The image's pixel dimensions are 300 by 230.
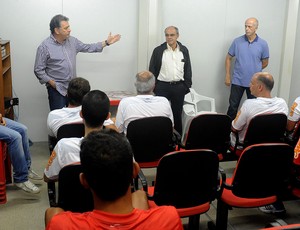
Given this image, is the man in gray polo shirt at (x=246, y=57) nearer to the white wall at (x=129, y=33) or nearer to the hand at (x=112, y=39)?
the white wall at (x=129, y=33)

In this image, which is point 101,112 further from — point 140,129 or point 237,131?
point 237,131

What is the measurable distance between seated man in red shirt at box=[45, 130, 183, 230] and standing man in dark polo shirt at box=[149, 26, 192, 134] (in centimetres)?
368

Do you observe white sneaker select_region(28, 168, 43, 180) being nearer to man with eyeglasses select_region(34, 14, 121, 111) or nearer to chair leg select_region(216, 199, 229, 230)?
man with eyeglasses select_region(34, 14, 121, 111)

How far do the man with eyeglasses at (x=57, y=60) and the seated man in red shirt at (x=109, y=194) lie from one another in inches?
127

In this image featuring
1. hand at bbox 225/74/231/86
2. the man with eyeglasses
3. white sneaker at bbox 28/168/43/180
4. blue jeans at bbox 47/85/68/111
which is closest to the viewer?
white sneaker at bbox 28/168/43/180

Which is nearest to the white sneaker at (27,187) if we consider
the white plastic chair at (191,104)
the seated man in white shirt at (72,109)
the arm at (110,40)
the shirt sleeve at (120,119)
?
the seated man in white shirt at (72,109)

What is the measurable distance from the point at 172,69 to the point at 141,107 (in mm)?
1775

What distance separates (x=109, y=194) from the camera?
1232 mm

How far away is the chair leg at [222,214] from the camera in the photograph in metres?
2.51

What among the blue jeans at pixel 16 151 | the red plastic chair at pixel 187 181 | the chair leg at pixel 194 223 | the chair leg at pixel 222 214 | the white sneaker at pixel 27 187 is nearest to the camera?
the red plastic chair at pixel 187 181

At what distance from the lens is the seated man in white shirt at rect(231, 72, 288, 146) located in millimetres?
3369

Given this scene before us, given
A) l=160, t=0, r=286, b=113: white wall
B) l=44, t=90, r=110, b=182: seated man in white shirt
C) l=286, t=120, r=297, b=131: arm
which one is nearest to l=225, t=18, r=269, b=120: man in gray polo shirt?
l=160, t=0, r=286, b=113: white wall

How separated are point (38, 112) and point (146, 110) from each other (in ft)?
7.38

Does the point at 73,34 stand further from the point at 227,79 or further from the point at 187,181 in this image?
the point at 187,181
